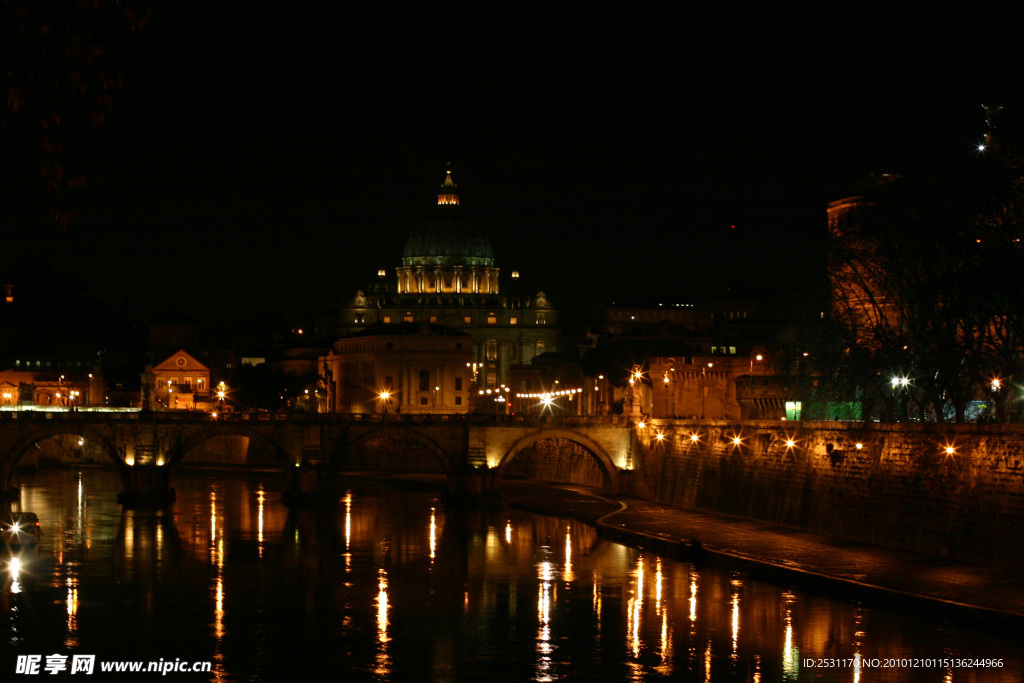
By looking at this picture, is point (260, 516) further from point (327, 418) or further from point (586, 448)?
point (586, 448)

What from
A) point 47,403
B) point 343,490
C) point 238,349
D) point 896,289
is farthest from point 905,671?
point 238,349

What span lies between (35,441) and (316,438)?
38.0ft

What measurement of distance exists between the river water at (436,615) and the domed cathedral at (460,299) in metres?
115

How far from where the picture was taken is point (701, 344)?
407 ft

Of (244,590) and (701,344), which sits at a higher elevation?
(701,344)

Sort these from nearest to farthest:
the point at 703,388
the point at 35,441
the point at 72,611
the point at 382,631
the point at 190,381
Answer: the point at 382,631
the point at 72,611
the point at 35,441
the point at 703,388
the point at 190,381

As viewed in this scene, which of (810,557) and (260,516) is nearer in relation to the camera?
(810,557)

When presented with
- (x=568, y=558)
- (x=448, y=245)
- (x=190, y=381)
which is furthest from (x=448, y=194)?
(x=568, y=558)

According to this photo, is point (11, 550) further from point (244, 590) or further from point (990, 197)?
point (990, 197)

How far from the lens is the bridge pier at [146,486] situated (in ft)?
195

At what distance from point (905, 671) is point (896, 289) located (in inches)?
796

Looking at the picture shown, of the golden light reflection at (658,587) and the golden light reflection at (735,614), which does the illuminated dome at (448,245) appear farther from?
the golden light reflection at (735,614)

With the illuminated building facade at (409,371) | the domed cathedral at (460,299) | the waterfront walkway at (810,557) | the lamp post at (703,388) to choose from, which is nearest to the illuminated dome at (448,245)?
the domed cathedral at (460,299)

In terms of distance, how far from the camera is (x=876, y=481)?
38.1 m
